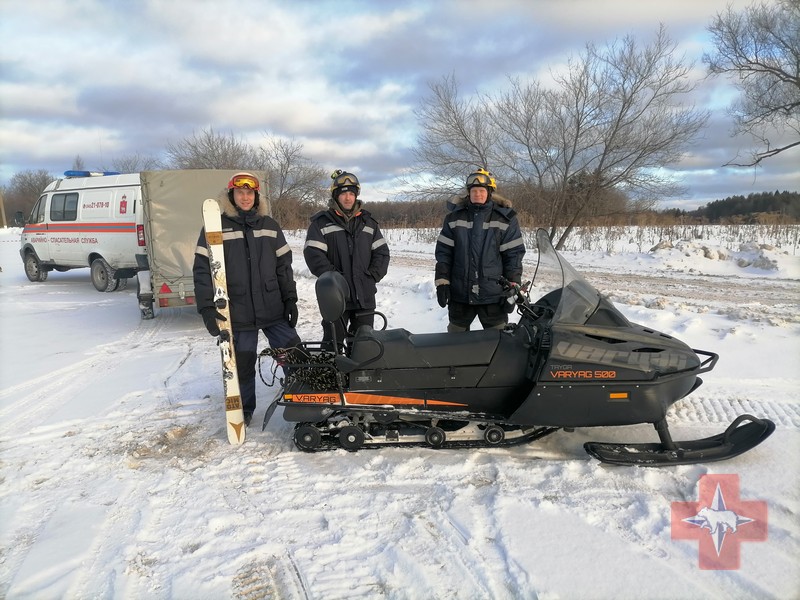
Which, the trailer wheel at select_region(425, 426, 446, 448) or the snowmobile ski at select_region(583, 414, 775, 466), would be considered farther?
the trailer wheel at select_region(425, 426, 446, 448)

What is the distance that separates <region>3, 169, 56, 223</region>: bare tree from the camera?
148ft

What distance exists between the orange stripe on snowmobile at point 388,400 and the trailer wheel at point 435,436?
6.7 inches

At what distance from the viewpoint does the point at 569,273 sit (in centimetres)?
327

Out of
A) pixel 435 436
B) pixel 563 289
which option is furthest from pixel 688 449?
pixel 435 436

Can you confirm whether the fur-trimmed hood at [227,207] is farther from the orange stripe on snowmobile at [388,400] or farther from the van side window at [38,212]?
the van side window at [38,212]

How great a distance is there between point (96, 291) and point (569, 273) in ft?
37.0

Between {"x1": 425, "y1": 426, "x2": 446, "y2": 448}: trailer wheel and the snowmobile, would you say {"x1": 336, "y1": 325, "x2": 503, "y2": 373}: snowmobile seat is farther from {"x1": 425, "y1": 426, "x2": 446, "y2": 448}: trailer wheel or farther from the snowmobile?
{"x1": 425, "y1": 426, "x2": 446, "y2": 448}: trailer wheel

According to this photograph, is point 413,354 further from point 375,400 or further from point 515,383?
point 515,383

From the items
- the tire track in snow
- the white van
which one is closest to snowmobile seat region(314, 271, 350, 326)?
the tire track in snow

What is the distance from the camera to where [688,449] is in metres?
2.95

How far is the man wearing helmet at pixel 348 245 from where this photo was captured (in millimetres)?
3875

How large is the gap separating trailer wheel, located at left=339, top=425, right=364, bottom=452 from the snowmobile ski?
58.4 inches

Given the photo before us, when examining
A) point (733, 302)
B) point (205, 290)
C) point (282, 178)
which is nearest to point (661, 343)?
point (205, 290)

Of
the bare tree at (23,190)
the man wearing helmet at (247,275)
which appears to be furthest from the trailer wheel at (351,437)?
the bare tree at (23,190)
